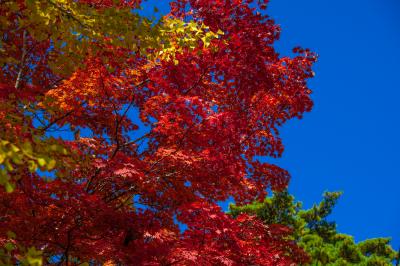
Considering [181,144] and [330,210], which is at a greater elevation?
[330,210]

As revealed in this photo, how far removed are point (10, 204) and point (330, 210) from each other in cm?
2351

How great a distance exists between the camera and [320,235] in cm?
2600

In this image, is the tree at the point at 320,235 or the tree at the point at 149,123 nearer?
the tree at the point at 149,123

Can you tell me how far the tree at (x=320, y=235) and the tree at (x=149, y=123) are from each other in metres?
12.4

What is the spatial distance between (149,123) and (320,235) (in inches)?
826

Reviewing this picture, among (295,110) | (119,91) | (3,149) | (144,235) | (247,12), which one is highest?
(247,12)

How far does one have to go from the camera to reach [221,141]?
26.0 feet

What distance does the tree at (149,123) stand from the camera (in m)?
5.08

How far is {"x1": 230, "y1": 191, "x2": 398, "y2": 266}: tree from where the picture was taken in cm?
2295

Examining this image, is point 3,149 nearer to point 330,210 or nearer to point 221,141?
point 221,141

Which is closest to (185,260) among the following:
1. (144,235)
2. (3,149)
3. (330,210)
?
(144,235)

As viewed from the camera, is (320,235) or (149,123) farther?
(320,235)

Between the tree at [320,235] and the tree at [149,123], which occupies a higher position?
the tree at [320,235]

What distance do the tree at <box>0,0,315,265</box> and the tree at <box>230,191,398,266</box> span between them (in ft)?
40.8
